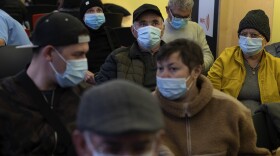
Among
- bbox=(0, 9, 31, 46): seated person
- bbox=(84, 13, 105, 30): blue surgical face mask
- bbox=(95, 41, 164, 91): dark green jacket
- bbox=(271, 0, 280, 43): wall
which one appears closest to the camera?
bbox=(95, 41, 164, 91): dark green jacket

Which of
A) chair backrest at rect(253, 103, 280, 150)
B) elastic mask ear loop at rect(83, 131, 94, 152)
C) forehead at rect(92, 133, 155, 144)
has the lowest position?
chair backrest at rect(253, 103, 280, 150)

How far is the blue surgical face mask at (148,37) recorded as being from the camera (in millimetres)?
2863

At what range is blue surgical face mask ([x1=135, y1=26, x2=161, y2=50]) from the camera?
2863 mm

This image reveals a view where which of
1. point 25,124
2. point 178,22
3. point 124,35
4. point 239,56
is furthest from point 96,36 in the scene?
point 25,124

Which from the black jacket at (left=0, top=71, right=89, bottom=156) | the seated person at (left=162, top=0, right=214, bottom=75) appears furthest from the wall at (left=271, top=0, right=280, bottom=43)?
the black jacket at (left=0, top=71, right=89, bottom=156)

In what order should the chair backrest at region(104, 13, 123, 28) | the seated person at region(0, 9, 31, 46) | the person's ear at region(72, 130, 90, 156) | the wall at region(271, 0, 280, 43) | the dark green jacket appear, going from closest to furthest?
the person's ear at region(72, 130, 90, 156) < the dark green jacket < the seated person at region(0, 9, 31, 46) < the wall at region(271, 0, 280, 43) < the chair backrest at region(104, 13, 123, 28)

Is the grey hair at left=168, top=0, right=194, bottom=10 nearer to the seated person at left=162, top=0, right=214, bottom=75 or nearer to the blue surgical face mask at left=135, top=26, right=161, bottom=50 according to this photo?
the seated person at left=162, top=0, right=214, bottom=75

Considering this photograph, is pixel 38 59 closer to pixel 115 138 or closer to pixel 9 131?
pixel 9 131

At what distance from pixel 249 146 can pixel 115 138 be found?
1125 millimetres

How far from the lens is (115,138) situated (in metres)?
1.00

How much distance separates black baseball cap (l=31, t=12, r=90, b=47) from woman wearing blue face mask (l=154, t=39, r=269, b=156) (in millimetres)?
465

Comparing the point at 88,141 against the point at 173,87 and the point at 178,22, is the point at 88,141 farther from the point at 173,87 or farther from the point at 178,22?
the point at 178,22

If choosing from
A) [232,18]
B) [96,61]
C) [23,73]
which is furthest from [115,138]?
[232,18]

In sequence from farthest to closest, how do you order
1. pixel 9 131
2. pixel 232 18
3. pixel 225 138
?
pixel 232 18 < pixel 225 138 < pixel 9 131
